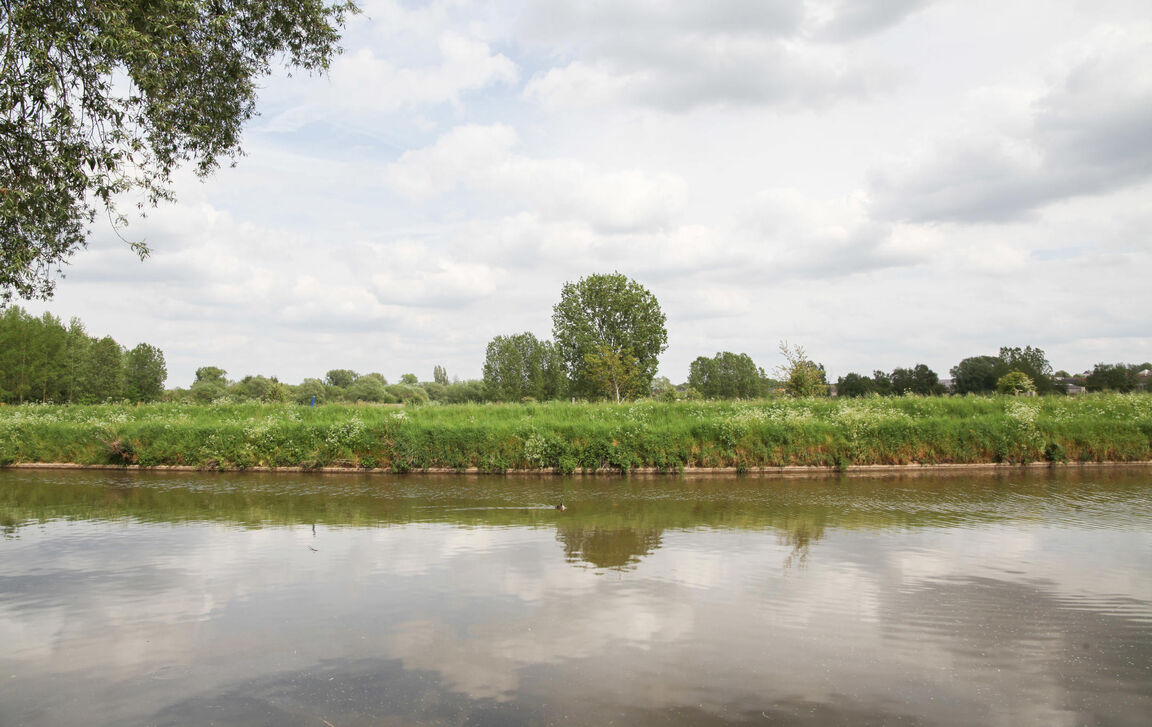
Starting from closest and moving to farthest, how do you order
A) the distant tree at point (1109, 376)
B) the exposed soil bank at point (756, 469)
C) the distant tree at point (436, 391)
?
the exposed soil bank at point (756, 469) → the distant tree at point (1109, 376) → the distant tree at point (436, 391)

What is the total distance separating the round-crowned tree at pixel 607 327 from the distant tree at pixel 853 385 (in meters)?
22.7

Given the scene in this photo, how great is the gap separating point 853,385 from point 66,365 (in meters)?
82.2

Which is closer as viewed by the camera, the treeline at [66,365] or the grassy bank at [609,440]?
the grassy bank at [609,440]

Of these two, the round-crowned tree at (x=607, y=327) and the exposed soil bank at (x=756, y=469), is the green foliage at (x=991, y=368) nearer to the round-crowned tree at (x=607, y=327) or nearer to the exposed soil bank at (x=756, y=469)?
the round-crowned tree at (x=607, y=327)

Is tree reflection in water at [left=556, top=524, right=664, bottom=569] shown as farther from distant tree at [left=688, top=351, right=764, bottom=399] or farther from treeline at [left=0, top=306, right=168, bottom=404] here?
distant tree at [left=688, top=351, right=764, bottom=399]

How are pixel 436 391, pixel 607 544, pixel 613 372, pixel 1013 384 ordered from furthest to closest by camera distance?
pixel 436 391
pixel 613 372
pixel 1013 384
pixel 607 544

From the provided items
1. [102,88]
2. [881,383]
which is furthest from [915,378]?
[102,88]

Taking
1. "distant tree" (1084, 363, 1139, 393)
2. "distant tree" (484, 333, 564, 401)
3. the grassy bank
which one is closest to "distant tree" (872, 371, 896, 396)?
"distant tree" (1084, 363, 1139, 393)

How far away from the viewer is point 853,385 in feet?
226

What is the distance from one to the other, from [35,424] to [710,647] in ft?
90.3

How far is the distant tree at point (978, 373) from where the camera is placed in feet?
212

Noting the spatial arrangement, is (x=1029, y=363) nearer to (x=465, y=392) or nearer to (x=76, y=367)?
(x=465, y=392)

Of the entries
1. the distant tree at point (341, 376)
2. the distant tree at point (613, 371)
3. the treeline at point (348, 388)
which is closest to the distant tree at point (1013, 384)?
the distant tree at point (613, 371)

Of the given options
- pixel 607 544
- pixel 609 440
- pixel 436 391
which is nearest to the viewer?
pixel 607 544
